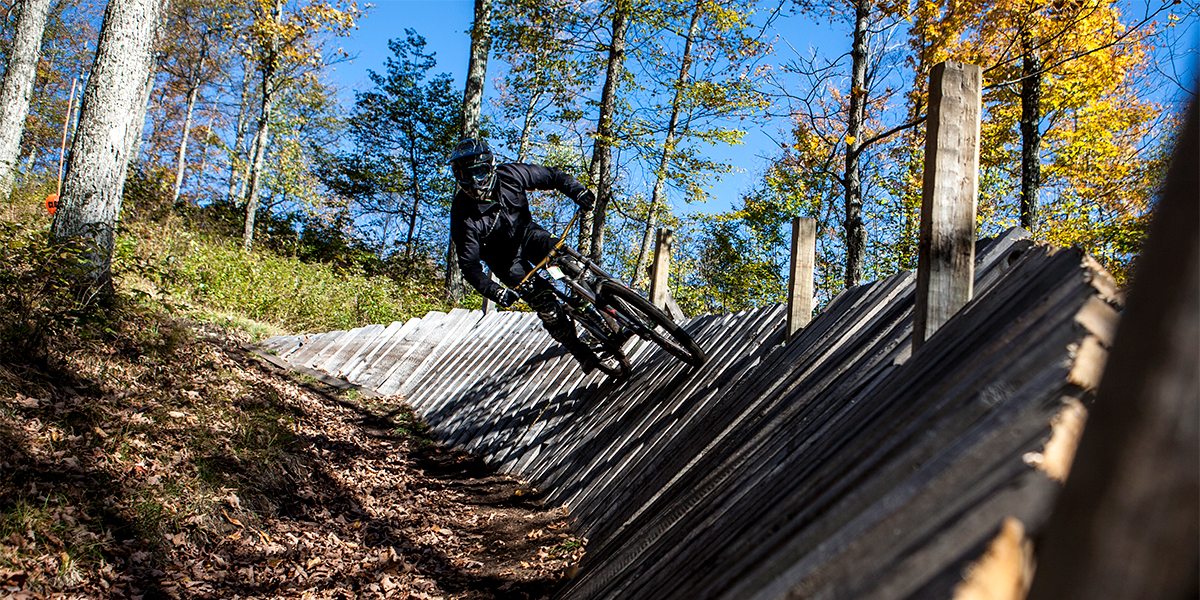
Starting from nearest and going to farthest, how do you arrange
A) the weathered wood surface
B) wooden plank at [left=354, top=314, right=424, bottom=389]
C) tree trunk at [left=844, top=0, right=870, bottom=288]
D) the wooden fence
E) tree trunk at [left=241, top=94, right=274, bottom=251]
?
the wooden fence → the weathered wood surface → wooden plank at [left=354, top=314, right=424, bottom=389] → tree trunk at [left=844, top=0, right=870, bottom=288] → tree trunk at [left=241, top=94, right=274, bottom=251]

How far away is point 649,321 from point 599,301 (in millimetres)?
439

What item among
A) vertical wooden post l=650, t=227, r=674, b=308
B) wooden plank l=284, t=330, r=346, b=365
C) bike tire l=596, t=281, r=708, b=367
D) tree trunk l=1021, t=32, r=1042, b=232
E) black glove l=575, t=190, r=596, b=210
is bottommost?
wooden plank l=284, t=330, r=346, b=365

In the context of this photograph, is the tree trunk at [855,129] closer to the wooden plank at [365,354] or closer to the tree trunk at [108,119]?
the wooden plank at [365,354]

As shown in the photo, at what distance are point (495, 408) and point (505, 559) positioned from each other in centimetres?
269

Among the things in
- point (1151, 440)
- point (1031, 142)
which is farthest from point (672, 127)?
point (1151, 440)

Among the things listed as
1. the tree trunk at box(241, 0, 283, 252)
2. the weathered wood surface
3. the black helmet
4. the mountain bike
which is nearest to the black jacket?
the black helmet

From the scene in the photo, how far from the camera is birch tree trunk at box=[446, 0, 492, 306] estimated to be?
16.0 metres

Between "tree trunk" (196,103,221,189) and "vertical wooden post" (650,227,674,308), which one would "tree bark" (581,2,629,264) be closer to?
"vertical wooden post" (650,227,674,308)

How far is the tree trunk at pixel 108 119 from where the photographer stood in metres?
7.07

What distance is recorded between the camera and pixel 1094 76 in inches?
561

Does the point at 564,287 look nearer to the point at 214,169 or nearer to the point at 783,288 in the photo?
the point at 783,288

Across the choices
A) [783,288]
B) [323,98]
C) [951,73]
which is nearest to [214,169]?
[323,98]

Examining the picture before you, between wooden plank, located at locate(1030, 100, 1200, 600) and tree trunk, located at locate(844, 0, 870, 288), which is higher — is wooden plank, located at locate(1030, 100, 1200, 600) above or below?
below

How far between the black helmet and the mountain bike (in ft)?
2.60
